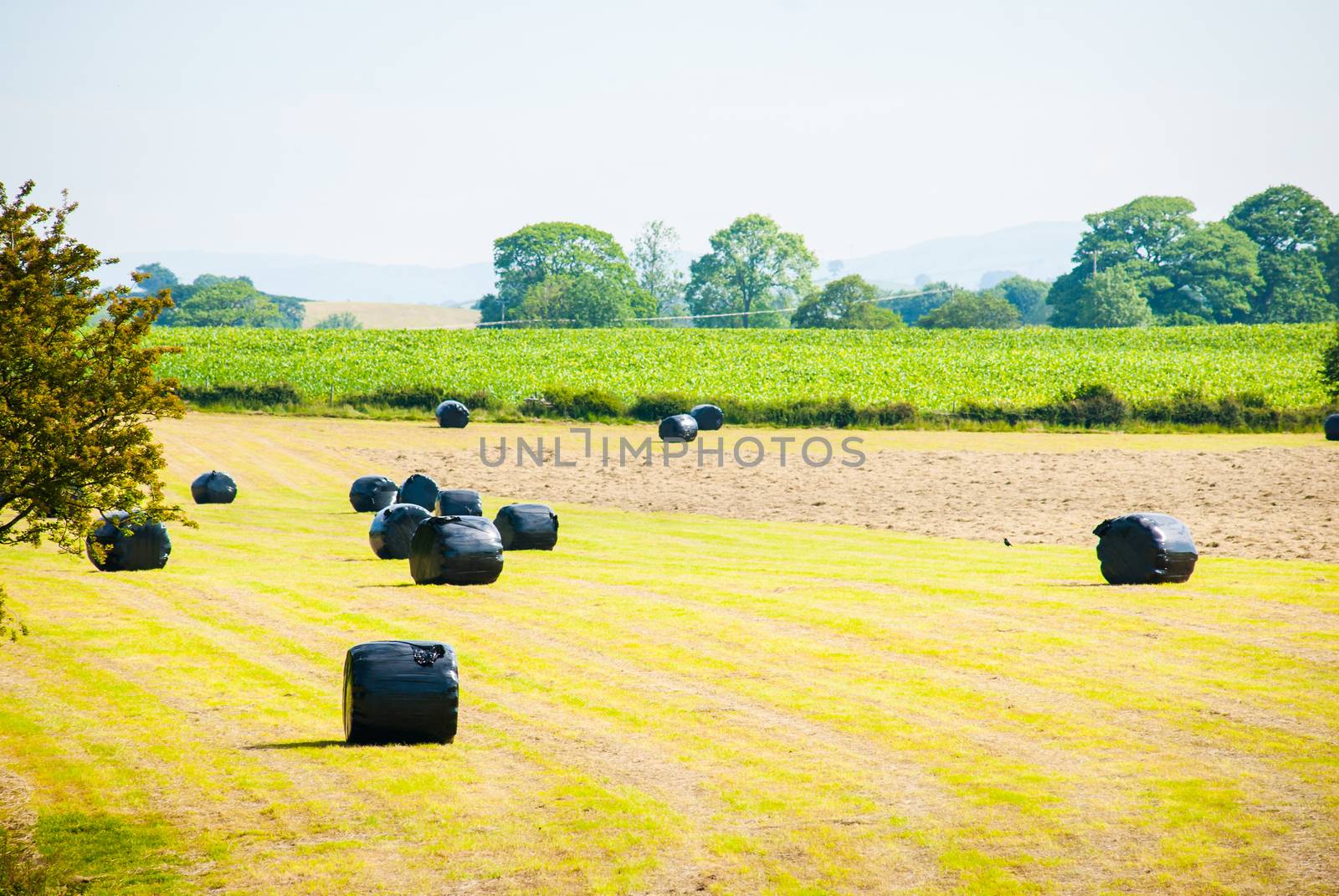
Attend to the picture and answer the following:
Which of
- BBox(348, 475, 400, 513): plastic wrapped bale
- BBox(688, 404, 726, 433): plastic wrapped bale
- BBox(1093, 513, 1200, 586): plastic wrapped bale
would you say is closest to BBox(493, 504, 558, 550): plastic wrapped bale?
BBox(348, 475, 400, 513): plastic wrapped bale

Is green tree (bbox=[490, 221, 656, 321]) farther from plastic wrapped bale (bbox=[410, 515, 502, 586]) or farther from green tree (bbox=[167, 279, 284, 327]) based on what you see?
plastic wrapped bale (bbox=[410, 515, 502, 586])

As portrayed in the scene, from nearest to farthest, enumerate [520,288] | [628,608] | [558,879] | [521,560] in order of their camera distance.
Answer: [558,879]
[628,608]
[521,560]
[520,288]

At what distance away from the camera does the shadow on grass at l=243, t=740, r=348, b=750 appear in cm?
1260

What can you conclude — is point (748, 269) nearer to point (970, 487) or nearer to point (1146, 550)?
point (970, 487)

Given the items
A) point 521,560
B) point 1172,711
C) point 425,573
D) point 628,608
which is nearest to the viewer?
point 1172,711

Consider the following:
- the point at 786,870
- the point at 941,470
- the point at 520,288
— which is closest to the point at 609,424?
the point at 941,470

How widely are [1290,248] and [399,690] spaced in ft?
477

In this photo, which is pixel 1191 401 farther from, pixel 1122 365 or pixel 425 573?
pixel 425 573

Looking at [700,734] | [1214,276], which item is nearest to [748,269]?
[1214,276]

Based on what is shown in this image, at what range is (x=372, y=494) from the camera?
3197cm

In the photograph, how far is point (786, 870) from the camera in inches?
381

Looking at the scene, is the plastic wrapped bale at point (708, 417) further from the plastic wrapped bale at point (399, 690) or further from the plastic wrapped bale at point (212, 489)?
the plastic wrapped bale at point (399, 690)

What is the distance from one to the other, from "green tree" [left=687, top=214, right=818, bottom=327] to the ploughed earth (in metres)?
122

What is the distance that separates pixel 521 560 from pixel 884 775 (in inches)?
530
